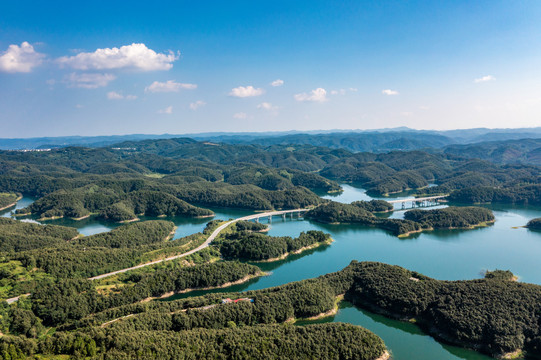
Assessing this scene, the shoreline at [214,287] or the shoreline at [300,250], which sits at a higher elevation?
the shoreline at [214,287]

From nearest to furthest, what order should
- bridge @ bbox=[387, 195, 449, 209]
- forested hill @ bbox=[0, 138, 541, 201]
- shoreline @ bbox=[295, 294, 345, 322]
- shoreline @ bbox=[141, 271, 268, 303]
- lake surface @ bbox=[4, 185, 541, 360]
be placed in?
1. lake surface @ bbox=[4, 185, 541, 360]
2. shoreline @ bbox=[295, 294, 345, 322]
3. shoreline @ bbox=[141, 271, 268, 303]
4. bridge @ bbox=[387, 195, 449, 209]
5. forested hill @ bbox=[0, 138, 541, 201]

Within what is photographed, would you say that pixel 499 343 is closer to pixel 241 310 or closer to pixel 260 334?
pixel 260 334

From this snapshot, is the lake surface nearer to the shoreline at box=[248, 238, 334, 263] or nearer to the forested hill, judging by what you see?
the shoreline at box=[248, 238, 334, 263]

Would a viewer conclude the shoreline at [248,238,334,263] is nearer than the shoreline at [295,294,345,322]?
No

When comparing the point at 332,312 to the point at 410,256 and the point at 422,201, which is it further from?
the point at 422,201

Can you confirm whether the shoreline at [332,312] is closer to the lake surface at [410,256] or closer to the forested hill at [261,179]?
the lake surface at [410,256]

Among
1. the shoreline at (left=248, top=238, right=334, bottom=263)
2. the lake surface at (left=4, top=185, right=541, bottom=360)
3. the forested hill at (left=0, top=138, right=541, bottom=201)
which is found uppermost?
the forested hill at (left=0, top=138, right=541, bottom=201)

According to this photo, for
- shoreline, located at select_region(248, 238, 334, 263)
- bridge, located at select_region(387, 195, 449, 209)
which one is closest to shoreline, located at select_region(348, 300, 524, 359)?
shoreline, located at select_region(248, 238, 334, 263)

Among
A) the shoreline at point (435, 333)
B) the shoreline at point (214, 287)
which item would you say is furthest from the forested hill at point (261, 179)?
the shoreline at point (435, 333)

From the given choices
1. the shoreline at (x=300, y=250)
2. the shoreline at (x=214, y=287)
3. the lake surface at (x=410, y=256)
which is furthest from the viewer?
the shoreline at (x=300, y=250)
